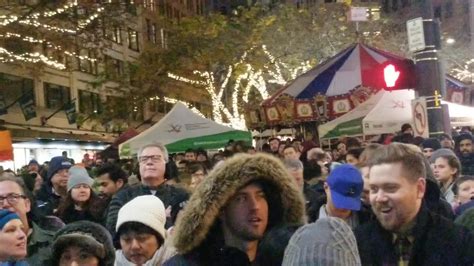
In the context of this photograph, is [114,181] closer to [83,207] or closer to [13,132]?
[83,207]

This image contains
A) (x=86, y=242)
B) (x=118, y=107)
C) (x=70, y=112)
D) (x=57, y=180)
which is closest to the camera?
(x=86, y=242)

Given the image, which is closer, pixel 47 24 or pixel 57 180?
pixel 57 180

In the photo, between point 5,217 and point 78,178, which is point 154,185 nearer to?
point 78,178

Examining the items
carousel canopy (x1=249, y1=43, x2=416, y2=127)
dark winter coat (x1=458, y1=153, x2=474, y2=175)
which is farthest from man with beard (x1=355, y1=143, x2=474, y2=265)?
carousel canopy (x1=249, y1=43, x2=416, y2=127)

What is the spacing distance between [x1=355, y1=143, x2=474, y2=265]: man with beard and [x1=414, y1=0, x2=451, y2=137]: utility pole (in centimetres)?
703

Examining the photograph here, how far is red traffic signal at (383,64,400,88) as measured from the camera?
35.2 ft

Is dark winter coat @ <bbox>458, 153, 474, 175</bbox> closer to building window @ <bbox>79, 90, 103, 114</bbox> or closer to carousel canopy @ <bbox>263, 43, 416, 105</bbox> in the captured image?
carousel canopy @ <bbox>263, 43, 416, 105</bbox>

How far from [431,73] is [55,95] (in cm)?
3334

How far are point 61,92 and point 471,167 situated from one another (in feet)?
112

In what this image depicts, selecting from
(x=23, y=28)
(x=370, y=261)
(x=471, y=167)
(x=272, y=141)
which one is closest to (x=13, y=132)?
(x=23, y=28)

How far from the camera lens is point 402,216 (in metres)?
3.36

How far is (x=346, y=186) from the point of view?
14.8 feet

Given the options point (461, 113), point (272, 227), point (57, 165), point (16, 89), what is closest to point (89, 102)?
point (16, 89)

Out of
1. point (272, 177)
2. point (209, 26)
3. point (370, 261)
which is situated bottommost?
point (370, 261)
